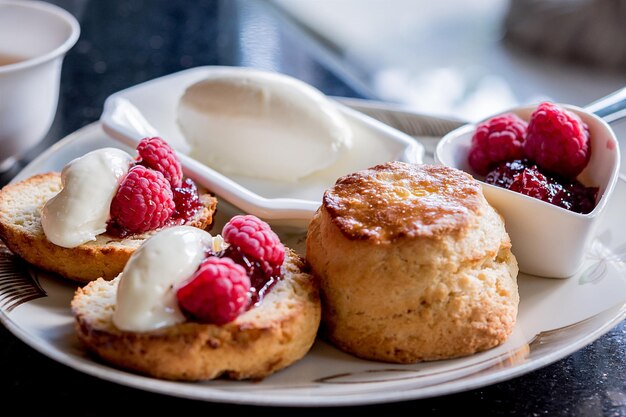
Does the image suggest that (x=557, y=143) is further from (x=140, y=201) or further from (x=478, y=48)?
(x=478, y=48)

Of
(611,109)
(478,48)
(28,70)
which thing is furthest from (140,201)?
(478,48)

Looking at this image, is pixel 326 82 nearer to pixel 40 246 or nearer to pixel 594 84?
pixel 40 246

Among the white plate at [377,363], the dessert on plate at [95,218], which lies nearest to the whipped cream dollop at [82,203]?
the dessert on plate at [95,218]

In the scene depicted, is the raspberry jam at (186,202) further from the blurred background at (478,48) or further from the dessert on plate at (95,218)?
the blurred background at (478,48)

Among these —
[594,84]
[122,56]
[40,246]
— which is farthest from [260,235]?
[594,84]

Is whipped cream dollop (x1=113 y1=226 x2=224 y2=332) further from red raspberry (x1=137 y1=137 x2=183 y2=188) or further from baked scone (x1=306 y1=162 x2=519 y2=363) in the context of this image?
red raspberry (x1=137 y1=137 x2=183 y2=188)

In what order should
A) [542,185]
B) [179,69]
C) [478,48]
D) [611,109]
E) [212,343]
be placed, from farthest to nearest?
[478,48], [179,69], [611,109], [542,185], [212,343]
